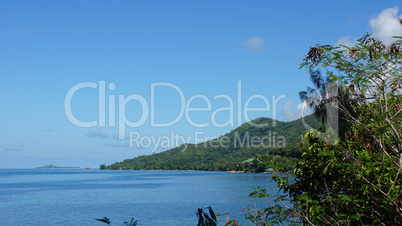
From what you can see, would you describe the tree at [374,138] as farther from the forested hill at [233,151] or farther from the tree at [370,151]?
the forested hill at [233,151]

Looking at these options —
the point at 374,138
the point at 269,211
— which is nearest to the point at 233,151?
the point at 269,211

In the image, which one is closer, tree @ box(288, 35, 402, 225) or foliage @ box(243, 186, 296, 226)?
tree @ box(288, 35, 402, 225)

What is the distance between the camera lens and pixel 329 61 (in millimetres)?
5191

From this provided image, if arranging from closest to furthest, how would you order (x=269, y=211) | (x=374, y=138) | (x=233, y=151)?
Answer: (x=374, y=138) < (x=269, y=211) < (x=233, y=151)

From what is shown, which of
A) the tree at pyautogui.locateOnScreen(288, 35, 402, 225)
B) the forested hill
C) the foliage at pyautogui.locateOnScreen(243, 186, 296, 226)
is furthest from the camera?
the forested hill

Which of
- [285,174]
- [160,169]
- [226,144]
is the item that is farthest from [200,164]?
[285,174]

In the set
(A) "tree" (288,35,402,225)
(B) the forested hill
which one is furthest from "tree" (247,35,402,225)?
(B) the forested hill

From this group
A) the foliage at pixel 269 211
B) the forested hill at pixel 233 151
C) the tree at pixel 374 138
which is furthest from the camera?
the forested hill at pixel 233 151

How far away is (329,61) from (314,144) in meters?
2.63

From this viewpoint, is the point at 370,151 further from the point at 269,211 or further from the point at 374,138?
the point at 269,211

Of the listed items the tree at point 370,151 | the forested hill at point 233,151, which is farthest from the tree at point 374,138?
the forested hill at point 233,151

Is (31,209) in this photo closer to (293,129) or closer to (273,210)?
(273,210)

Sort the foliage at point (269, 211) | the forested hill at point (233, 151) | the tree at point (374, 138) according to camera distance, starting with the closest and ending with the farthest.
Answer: the tree at point (374, 138), the foliage at point (269, 211), the forested hill at point (233, 151)

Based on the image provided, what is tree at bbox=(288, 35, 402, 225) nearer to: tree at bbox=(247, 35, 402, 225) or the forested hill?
tree at bbox=(247, 35, 402, 225)
